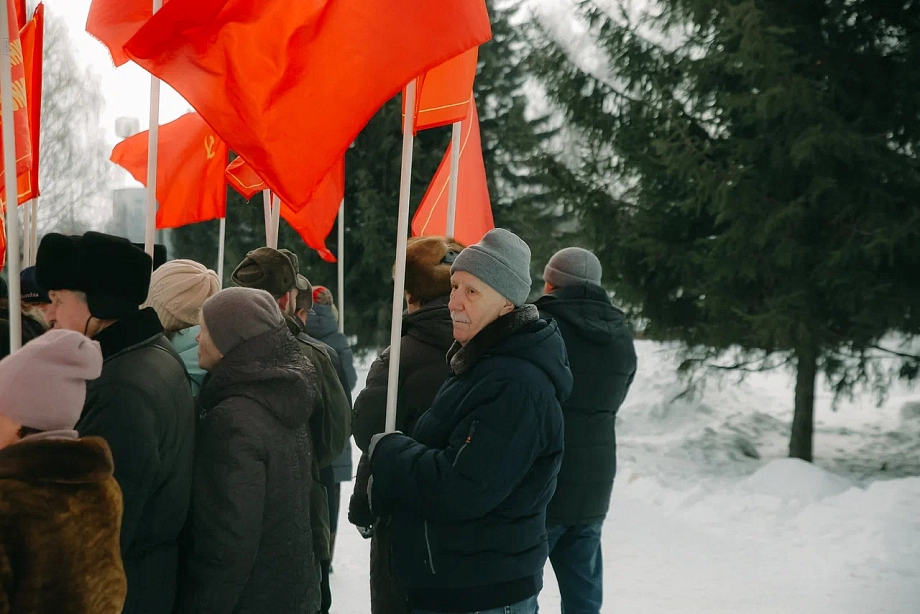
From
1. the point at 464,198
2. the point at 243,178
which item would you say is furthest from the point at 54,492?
the point at 243,178

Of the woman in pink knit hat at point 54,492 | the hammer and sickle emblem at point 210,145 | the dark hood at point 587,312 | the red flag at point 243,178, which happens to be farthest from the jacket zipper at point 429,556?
the hammer and sickle emblem at point 210,145

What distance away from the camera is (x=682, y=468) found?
1052cm

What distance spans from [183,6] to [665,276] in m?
8.27

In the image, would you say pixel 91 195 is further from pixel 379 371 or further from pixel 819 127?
pixel 379 371

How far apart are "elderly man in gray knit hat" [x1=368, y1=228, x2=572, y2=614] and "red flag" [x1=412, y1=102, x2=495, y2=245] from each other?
315 centimetres

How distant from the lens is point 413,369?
352cm

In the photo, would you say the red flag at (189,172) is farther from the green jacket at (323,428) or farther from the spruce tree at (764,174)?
the spruce tree at (764,174)

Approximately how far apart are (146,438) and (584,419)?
253cm

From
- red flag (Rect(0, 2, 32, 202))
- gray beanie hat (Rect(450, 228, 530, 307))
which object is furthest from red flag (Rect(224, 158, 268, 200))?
gray beanie hat (Rect(450, 228, 530, 307))

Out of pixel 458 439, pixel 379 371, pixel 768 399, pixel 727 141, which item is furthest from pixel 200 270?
pixel 768 399

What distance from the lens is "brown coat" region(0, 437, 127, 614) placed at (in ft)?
6.34

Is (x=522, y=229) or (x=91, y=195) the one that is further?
(x=91, y=195)

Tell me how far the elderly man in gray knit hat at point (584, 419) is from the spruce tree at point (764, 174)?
5000 millimetres

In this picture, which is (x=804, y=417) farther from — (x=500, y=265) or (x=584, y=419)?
(x=500, y=265)
